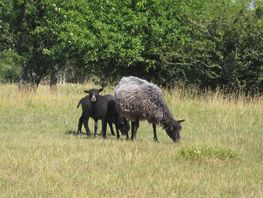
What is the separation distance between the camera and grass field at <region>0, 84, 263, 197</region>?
701cm

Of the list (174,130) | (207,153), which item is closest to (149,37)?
(174,130)

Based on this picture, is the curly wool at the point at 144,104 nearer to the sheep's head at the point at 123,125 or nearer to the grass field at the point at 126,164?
the sheep's head at the point at 123,125

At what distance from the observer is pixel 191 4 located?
2547 cm

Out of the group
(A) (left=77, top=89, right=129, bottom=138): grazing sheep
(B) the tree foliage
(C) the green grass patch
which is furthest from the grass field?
(B) the tree foliage

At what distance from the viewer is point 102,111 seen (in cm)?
1362

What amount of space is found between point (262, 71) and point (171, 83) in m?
5.37

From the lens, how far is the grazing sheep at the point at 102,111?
13.5 meters

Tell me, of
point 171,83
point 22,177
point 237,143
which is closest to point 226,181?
point 22,177

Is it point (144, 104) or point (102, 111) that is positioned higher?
point (144, 104)

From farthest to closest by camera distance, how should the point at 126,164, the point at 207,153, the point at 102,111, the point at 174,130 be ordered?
the point at 102,111 < the point at 174,130 < the point at 207,153 < the point at 126,164

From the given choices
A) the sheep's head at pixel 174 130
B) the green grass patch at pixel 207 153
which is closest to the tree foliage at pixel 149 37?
the sheep's head at pixel 174 130

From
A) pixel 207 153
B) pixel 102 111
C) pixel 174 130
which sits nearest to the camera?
pixel 207 153

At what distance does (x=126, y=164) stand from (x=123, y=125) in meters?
4.87

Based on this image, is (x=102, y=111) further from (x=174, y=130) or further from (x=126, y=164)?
(x=126, y=164)
